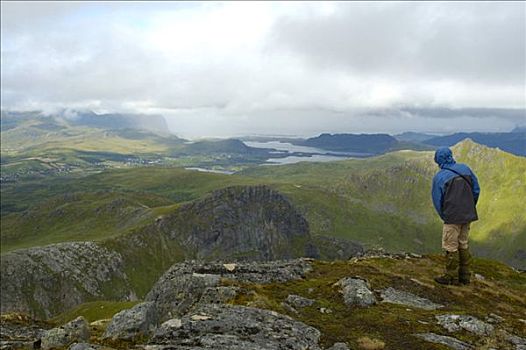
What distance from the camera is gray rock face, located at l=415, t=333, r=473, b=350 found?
16.6m

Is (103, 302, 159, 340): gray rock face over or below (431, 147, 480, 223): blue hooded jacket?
below

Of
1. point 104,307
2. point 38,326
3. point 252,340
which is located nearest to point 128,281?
point 104,307

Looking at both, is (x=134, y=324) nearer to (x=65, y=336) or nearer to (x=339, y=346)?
(x=65, y=336)

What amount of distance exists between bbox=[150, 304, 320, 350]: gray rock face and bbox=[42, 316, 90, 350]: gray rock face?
27.2 feet

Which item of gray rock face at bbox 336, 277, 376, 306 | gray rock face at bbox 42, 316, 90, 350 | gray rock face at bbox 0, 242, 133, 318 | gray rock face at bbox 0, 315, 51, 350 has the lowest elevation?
gray rock face at bbox 0, 242, 133, 318

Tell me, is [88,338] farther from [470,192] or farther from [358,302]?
[470,192]

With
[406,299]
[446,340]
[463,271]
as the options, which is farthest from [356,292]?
[463,271]

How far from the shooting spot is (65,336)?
21.5 metres

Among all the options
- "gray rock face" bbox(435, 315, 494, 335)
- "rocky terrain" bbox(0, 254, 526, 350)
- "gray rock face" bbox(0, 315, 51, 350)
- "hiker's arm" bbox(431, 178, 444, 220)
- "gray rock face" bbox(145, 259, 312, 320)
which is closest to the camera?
"rocky terrain" bbox(0, 254, 526, 350)

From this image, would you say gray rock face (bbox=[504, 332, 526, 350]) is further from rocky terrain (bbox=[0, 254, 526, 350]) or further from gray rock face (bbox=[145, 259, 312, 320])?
gray rock face (bbox=[145, 259, 312, 320])

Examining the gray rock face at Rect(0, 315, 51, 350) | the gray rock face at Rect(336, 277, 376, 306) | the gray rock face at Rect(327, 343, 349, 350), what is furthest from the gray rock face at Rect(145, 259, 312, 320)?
the gray rock face at Rect(0, 315, 51, 350)

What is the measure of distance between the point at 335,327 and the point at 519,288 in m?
19.5

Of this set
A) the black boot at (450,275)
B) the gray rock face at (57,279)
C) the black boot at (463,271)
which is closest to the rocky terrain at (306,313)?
the black boot at (463,271)

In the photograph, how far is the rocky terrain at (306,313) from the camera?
1591 cm
